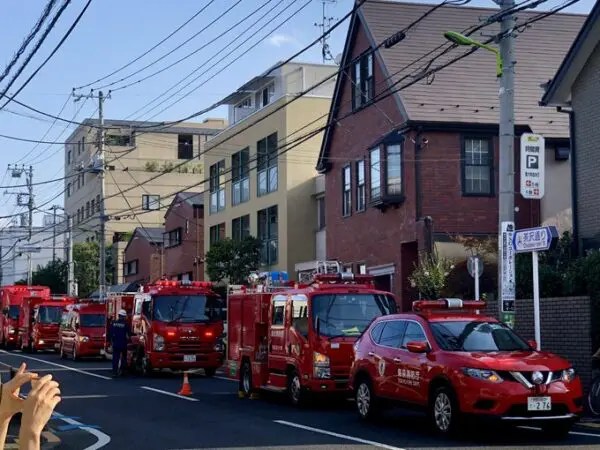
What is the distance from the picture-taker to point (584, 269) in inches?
754

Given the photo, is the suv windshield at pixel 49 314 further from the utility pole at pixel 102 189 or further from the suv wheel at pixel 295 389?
the suv wheel at pixel 295 389

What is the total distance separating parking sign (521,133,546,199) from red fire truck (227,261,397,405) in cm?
374

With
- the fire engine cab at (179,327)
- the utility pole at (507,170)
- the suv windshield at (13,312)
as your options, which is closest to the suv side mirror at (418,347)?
the utility pole at (507,170)

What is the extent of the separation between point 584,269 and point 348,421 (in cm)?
616

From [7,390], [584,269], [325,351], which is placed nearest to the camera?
[7,390]

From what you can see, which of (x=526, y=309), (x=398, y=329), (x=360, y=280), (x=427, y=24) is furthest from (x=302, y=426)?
(x=427, y=24)

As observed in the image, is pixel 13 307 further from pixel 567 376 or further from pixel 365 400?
pixel 567 376

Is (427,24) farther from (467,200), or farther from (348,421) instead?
(348,421)

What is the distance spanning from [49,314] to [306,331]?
1147 inches

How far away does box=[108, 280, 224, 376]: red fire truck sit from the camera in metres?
26.8

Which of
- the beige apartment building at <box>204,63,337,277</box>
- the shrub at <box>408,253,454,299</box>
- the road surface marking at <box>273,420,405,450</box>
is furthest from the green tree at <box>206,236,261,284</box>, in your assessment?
the road surface marking at <box>273,420,405,450</box>

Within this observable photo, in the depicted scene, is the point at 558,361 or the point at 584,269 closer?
the point at 558,361

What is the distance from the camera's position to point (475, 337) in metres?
14.3

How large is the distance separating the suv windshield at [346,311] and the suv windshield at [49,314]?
2858 centimetres
